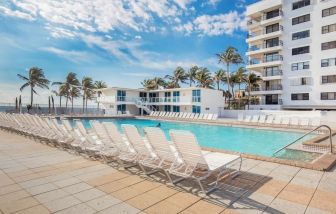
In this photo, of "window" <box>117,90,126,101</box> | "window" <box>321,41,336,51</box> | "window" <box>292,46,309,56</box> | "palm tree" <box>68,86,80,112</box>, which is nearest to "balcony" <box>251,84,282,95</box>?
"window" <box>292,46,309,56</box>

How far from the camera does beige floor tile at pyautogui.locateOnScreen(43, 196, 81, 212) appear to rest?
329 cm

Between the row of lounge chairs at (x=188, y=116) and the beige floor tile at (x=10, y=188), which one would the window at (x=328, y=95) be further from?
the beige floor tile at (x=10, y=188)

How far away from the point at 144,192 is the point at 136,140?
3.99ft

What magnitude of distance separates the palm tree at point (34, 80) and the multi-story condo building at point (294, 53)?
128 feet

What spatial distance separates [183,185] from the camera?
13.9 ft

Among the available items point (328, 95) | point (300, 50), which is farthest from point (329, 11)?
point (328, 95)

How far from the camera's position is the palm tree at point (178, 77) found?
5297 centimetres

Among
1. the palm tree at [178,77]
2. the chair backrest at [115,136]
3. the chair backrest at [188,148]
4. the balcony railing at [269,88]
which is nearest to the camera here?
the chair backrest at [188,148]

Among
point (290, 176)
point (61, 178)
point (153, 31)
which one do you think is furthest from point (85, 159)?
point (153, 31)

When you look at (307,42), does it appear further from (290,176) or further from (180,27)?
(290,176)

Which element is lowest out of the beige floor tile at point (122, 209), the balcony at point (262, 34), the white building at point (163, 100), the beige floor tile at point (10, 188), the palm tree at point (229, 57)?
the beige floor tile at point (122, 209)

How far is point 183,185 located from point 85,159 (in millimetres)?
3198

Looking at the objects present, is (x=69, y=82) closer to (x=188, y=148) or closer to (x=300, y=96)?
(x=300, y=96)

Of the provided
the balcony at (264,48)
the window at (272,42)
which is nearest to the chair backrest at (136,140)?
the balcony at (264,48)
